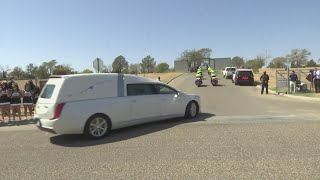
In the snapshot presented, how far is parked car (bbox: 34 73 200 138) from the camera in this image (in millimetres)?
10047

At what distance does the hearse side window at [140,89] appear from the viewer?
11.5m

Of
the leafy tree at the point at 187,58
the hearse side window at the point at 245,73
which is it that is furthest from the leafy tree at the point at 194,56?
the hearse side window at the point at 245,73

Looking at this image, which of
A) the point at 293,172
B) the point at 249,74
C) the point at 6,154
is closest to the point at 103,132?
the point at 6,154

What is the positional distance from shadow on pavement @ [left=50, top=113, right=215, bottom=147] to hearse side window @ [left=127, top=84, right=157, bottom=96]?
1023 mm

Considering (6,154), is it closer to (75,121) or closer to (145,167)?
(75,121)

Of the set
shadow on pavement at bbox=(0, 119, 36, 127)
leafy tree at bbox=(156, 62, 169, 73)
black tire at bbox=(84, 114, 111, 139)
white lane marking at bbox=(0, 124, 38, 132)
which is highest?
leafy tree at bbox=(156, 62, 169, 73)

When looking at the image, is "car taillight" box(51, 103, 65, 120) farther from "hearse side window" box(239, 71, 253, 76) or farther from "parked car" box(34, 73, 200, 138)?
"hearse side window" box(239, 71, 253, 76)

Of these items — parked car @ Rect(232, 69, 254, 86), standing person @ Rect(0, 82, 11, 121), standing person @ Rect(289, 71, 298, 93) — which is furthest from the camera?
parked car @ Rect(232, 69, 254, 86)

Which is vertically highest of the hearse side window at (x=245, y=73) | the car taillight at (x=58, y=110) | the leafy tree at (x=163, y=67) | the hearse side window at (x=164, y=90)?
the leafy tree at (x=163, y=67)

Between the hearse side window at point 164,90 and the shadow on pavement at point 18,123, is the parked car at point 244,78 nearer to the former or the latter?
the hearse side window at point 164,90

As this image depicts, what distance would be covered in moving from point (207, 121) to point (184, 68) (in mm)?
108900

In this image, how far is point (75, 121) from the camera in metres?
10.0

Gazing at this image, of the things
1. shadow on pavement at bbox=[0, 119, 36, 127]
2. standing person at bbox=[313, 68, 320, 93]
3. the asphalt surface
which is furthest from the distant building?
the asphalt surface

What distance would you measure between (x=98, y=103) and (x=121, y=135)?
1.07 meters
